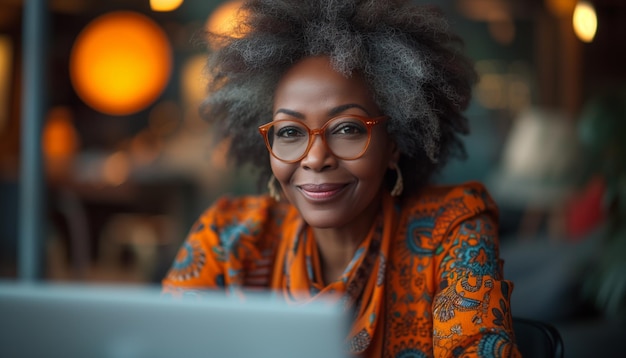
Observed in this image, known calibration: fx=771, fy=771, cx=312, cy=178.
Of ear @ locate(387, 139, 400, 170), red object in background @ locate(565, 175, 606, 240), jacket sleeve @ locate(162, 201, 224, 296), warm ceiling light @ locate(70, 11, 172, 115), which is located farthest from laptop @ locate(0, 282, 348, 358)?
warm ceiling light @ locate(70, 11, 172, 115)

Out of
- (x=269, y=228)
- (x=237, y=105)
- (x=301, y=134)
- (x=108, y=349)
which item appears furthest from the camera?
(x=269, y=228)

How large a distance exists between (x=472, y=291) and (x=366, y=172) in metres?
0.33

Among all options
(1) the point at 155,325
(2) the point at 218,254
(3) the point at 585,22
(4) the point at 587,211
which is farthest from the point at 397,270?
(4) the point at 587,211

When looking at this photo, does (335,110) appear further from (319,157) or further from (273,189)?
(273,189)

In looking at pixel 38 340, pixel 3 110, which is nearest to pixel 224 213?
pixel 38 340

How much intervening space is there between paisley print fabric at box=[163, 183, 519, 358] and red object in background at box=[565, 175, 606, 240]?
2.54 metres

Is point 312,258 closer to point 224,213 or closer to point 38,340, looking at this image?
point 224,213

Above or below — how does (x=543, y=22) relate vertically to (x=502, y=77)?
above

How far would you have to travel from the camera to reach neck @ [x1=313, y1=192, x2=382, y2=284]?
5.82ft

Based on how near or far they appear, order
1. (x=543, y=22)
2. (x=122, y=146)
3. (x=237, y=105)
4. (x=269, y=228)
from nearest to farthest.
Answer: (x=237, y=105), (x=269, y=228), (x=543, y=22), (x=122, y=146)

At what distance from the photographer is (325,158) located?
1619 mm

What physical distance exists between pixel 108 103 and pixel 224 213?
11.6 feet

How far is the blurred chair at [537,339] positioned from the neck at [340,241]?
15.5 inches

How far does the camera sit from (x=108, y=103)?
522 centimetres
